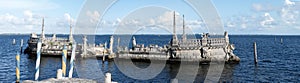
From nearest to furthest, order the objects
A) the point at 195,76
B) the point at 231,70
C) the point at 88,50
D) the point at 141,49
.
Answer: the point at 195,76, the point at 231,70, the point at 141,49, the point at 88,50

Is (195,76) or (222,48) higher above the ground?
(222,48)

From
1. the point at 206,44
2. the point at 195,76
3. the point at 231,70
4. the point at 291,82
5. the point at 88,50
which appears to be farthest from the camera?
the point at 88,50

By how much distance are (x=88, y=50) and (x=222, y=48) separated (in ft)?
104

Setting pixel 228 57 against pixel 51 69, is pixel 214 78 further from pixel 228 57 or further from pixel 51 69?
pixel 51 69

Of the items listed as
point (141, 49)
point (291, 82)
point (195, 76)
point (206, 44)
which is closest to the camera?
point (291, 82)

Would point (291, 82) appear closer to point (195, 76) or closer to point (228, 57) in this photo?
point (195, 76)

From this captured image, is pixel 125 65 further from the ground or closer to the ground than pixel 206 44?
closer to the ground

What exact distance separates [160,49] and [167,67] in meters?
6.34

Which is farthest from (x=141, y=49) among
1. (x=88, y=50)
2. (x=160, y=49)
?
(x=88, y=50)

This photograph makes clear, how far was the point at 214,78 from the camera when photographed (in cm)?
4766

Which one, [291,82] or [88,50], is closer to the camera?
[291,82]

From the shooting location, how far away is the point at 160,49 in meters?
64.1

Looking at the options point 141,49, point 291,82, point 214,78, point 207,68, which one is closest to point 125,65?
point 141,49

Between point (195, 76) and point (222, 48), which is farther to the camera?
point (222, 48)
